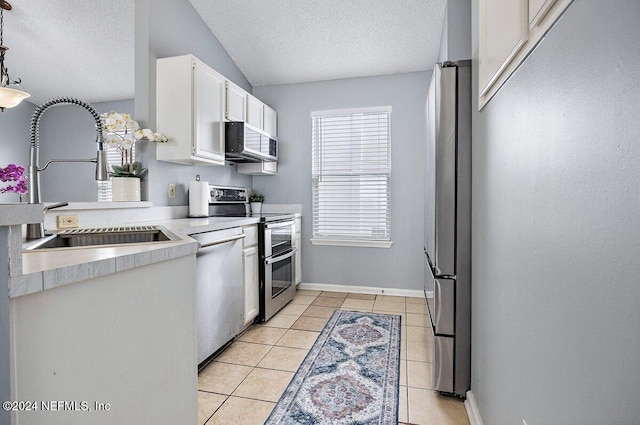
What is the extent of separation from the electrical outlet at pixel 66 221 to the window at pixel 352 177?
8.51 ft

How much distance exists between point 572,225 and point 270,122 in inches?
143

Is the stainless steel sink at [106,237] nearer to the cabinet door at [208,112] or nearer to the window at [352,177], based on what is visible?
the cabinet door at [208,112]

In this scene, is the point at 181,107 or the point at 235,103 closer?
the point at 181,107

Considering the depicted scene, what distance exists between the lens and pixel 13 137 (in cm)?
295

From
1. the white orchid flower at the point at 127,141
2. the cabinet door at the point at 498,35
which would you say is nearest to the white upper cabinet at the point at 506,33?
the cabinet door at the point at 498,35

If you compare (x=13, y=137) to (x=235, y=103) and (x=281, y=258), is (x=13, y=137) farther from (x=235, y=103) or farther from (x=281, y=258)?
(x=281, y=258)

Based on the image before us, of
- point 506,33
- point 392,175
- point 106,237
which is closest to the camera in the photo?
point 506,33

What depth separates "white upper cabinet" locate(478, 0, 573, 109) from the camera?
2.83ft

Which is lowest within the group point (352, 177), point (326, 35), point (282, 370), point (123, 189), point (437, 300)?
point (282, 370)

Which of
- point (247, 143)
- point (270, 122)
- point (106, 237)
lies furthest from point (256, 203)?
point (106, 237)

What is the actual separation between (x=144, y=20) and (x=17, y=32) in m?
1.15

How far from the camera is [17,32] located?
8.90ft

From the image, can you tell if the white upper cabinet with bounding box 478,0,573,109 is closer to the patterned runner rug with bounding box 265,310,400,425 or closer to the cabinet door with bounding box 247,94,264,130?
the patterned runner rug with bounding box 265,310,400,425

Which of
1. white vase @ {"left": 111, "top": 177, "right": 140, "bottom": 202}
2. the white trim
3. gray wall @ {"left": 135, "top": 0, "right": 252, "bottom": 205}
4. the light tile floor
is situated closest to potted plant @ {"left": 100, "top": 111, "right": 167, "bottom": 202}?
white vase @ {"left": 111, "top": 177, "right": 140, "bottom": 202}
